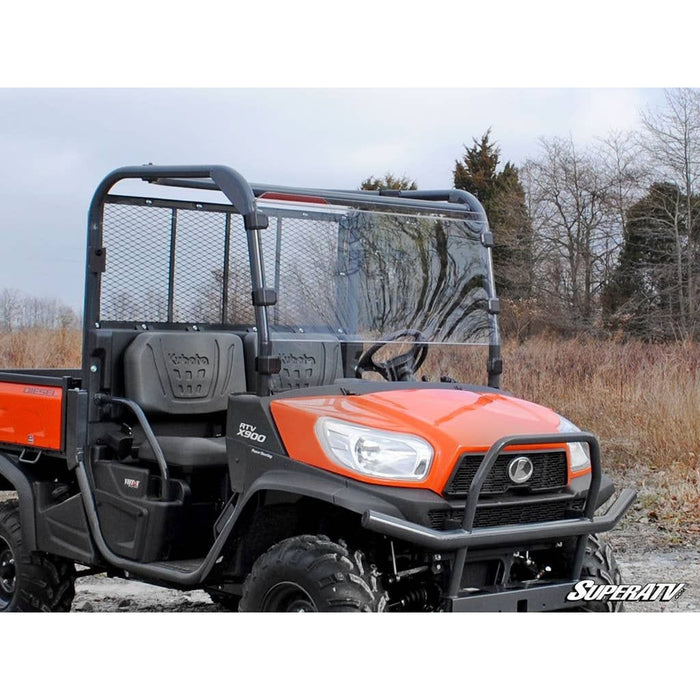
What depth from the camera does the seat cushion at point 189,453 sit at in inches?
192

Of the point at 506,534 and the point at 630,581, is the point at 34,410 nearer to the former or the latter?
the point at 506,534

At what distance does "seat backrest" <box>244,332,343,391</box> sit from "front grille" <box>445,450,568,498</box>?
89 cm

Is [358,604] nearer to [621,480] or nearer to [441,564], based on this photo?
[441,564]

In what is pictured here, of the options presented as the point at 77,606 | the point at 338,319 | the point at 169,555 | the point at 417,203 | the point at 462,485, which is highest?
the point at 417,203

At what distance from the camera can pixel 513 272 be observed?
65.4 feet

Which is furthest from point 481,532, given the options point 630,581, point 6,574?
point 630,581

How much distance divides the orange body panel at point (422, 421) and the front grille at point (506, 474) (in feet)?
0.11

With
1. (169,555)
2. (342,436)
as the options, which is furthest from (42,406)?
(342,436)

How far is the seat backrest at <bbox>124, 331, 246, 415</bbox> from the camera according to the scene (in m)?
5.13

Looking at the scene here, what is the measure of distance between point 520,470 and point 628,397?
6779mm

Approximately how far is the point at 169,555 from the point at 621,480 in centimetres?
548

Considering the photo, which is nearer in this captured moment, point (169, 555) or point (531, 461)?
point (531, 461)

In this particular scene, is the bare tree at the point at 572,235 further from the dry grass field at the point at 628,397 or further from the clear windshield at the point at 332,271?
the clear windshield at the point at 332,271

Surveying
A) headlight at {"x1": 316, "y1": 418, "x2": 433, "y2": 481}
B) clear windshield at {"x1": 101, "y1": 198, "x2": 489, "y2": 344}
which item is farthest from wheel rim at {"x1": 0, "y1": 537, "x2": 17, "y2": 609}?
headlight at {"x1": 316, "y1": 418, "x2": 433, "y2": 481}
